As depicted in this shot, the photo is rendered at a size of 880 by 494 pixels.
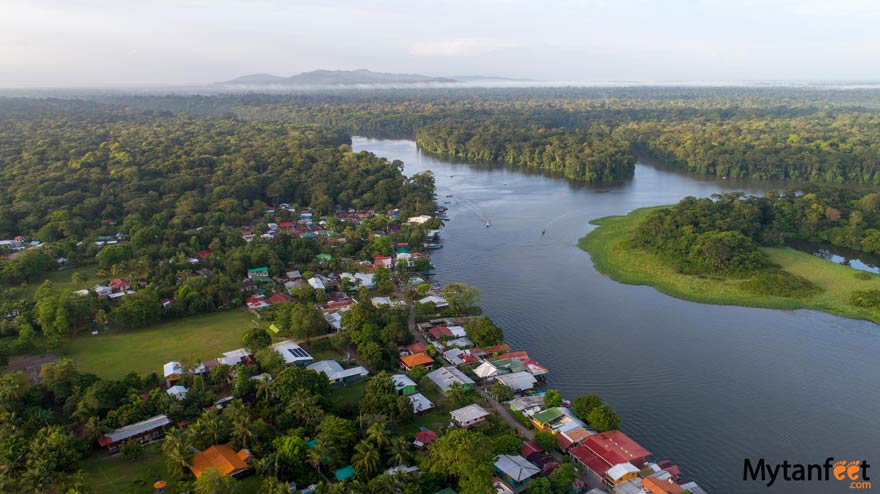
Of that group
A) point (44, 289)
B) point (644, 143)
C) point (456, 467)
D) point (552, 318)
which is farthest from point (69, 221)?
point (644, 143)

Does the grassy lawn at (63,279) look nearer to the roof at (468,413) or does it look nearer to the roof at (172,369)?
the roof at (172,369)

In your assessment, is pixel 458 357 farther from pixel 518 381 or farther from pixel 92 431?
pixel 92 431

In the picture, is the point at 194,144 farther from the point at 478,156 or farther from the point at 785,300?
the point at 785,300

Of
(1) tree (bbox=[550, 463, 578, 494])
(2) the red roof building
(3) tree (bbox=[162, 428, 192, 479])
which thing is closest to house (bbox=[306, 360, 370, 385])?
(2) the red roof building

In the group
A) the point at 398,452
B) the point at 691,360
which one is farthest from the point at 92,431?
the point at 691,360

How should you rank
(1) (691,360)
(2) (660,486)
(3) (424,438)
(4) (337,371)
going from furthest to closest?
(1) (691,360) < (4) (337,371) < (3) (424,438) < (2) (660,486)

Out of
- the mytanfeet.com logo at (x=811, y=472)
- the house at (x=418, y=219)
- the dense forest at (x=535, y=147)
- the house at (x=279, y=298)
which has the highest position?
the dense forest at (x=535, y=147)

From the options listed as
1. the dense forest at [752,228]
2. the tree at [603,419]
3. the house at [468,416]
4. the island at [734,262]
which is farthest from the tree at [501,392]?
the dense forest at [752,228]
